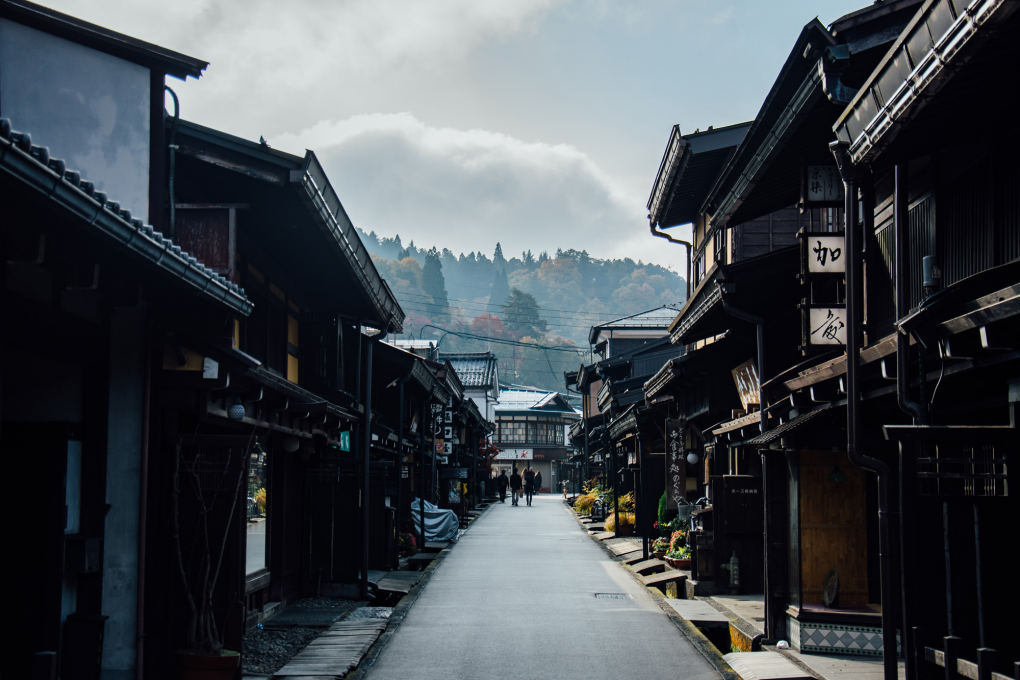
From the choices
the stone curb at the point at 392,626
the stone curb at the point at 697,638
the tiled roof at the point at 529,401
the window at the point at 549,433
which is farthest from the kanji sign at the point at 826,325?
the window at the point at 549,433

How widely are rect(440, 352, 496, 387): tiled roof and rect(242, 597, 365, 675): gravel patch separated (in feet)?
170

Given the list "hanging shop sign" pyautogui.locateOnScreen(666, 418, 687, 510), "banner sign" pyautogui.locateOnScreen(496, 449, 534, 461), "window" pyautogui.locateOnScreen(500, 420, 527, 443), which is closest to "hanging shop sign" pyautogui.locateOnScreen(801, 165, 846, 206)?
"hanging shop sign" pyautogui.locateOnScreen(666, 418, 687, 510)

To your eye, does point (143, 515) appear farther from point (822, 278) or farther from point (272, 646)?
point (822, 278)

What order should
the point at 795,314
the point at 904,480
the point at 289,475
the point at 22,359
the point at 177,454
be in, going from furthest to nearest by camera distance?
the point at 289,475 < the point at 795,314 < the point at 177,454 < the point at 22,359 < the point at 904,480

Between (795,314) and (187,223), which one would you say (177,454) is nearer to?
(187,223)

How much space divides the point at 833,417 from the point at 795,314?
290 cm

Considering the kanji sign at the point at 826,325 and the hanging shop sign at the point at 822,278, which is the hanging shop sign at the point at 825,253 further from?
the kanji sign at the point at 826,325

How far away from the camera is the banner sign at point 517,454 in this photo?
8097 cm

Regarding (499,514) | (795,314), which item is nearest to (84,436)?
(795,314)

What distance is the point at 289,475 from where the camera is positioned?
16.1m

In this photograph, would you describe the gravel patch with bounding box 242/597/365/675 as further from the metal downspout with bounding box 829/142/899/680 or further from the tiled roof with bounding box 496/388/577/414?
the tiled roof with bounding box 496/388/577/414

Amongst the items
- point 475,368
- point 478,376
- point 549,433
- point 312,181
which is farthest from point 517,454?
point 312,181

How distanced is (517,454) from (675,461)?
60.0 metres

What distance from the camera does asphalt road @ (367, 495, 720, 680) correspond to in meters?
11.2
